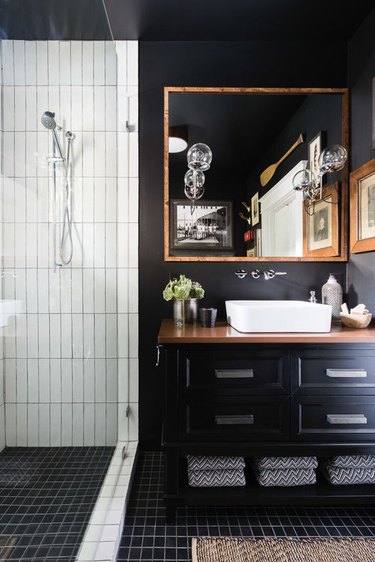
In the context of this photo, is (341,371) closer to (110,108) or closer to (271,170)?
(271,170)

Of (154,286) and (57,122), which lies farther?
(154,286)

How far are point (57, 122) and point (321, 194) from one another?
1.52 m

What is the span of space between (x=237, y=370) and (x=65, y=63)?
1457 mm

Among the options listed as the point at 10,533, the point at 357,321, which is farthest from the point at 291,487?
the point at 10,533

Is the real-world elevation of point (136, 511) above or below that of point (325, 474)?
below

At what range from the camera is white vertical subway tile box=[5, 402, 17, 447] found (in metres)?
0.89

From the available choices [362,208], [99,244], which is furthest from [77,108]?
[362,208]

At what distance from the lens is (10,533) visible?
2.73 feet

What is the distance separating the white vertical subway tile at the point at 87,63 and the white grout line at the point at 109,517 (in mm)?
1857

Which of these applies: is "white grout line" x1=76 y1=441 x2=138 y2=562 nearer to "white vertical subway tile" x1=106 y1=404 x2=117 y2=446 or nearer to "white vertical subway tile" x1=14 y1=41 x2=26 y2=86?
"white vertical subway tile" x1=106 y1=404 x2=117 y2=446

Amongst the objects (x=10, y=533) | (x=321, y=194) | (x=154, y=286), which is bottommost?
(x=10, y=533)

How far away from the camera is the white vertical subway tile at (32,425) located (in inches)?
39.4

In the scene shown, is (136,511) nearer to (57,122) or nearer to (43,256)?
(43,256)

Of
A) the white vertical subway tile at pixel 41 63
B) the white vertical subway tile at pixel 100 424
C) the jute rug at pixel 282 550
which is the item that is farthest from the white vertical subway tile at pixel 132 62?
the jute rug at pixel 282 550
